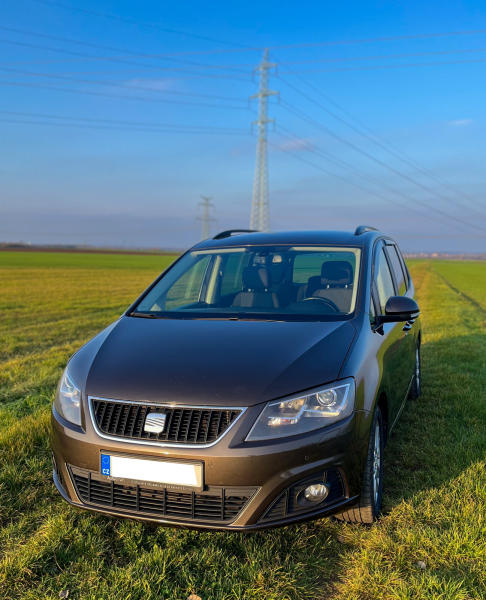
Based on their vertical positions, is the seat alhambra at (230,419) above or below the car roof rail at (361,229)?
below

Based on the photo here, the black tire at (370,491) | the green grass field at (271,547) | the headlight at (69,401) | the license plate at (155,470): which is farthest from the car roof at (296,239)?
the license plate at (155,470)

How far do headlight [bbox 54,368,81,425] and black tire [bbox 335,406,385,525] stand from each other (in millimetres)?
1530

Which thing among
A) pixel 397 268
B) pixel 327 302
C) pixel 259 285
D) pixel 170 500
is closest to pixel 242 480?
pixel 170 500

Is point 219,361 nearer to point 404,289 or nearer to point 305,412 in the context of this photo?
point 305,412

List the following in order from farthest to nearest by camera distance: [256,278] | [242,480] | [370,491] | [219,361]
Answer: [256,278] → [370,491] → [219,361] → [242,480]

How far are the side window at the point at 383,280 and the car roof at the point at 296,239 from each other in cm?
19

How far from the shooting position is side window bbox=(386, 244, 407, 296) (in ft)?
16.0

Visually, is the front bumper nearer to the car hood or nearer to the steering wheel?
the car hood

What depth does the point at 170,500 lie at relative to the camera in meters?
2.43

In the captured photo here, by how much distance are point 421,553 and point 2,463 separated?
9.53ft

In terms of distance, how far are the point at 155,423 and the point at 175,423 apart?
97mm

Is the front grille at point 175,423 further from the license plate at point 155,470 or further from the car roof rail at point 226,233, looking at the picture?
the car roof rail at point 226,233

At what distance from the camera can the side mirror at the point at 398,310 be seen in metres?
3.42

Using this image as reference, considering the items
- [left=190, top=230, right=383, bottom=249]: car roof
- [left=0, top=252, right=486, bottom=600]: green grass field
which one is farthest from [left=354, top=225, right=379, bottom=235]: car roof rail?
[left=0, top=252, right=486, bottom=600]: green grass field
